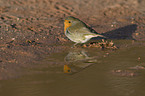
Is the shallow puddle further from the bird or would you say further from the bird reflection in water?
the bird

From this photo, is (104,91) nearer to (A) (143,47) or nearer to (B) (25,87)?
(B) (25,87)

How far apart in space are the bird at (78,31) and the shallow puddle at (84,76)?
0.32 m

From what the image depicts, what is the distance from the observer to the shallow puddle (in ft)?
14.4

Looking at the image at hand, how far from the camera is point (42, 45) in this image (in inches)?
276

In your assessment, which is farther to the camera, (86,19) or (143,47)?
(86,19)

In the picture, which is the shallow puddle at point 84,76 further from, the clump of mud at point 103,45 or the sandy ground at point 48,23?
the sandy ground at point 48,23

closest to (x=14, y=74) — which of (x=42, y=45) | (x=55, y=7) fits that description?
(x=42, y=45)

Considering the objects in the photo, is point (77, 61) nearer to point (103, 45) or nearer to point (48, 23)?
point (103, 45)

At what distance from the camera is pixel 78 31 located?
668 centimetres

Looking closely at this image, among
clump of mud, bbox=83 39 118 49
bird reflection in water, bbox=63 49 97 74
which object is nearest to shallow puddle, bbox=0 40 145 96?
bird reflection in water, bbox=63 49 97 74

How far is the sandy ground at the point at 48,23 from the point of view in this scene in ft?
20.6

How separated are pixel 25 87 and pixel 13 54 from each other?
1810 millimetres

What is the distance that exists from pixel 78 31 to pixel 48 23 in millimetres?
2557

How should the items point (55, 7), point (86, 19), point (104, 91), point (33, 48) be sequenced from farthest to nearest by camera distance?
1. point (55, 7)
2. point (86, 19)
3. point (33, 48)
4. point (104, 91)
